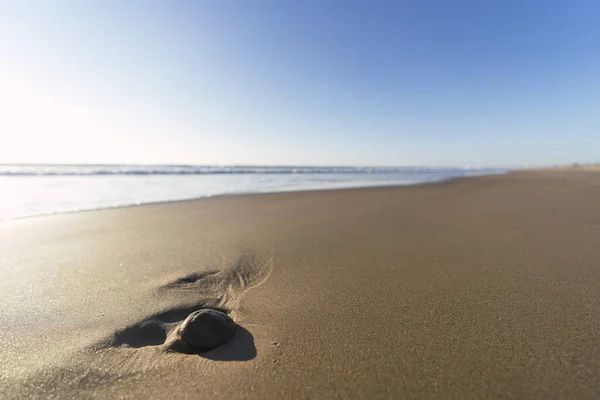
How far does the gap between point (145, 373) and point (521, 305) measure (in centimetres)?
320

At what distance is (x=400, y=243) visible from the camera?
15.4ft

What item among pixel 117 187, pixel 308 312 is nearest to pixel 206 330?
pixel 308 312

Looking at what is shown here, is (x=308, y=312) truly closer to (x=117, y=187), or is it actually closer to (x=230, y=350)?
(x=230, y=350)

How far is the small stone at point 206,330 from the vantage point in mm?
2141

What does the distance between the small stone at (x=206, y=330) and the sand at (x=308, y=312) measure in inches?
3.5

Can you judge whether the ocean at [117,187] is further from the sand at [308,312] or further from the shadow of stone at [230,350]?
the shadow of stone at [230,350]

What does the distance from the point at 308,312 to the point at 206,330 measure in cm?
91

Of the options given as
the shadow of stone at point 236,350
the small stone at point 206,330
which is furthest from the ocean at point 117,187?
the shadow of stone at point 236,350

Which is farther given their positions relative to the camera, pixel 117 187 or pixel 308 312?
pixel 117 187

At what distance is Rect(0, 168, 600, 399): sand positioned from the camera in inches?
70.9

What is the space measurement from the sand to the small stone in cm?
9

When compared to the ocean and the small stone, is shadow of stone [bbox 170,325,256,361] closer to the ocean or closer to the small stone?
the small stone

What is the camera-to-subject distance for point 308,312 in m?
2.61

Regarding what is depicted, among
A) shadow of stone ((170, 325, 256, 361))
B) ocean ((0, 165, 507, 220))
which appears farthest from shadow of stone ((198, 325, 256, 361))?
ocean ((0, 165, 507, 220))
